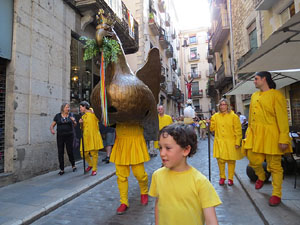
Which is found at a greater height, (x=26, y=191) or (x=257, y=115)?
(x=257, y=115)

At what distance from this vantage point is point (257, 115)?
3.21 m

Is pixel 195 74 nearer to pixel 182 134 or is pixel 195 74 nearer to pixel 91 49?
pixel 91 49

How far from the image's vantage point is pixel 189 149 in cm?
154

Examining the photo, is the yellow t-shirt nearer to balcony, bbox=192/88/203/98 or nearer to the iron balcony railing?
balcony, bbox=192/88/203/98

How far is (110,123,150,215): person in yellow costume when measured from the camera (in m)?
3.02

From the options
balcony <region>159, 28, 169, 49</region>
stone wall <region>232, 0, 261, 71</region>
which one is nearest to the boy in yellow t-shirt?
stone wall <region>232, 0, 261, 71</region>

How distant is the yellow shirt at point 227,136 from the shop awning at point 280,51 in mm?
1018

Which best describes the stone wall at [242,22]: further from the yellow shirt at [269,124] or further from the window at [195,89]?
the window at [195,89]

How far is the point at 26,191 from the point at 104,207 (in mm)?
1833

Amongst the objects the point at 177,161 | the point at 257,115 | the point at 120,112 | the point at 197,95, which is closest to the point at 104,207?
the point at 120,112

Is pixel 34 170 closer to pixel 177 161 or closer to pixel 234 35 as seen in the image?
pixel 177 161

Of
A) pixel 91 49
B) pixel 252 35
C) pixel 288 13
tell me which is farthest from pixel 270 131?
pixel 252 35

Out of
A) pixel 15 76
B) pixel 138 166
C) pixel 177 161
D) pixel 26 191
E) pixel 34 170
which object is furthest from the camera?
pixel 34 170

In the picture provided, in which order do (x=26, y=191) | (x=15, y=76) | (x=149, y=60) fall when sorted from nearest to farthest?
(x=149, y=60) → (x=26, y=191) → (x=15, y=76)
